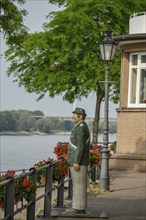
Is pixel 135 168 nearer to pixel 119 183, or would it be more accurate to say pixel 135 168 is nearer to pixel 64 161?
pixel 119 183

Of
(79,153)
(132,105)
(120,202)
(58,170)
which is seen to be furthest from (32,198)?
(132,105)

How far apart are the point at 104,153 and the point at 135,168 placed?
356 inches

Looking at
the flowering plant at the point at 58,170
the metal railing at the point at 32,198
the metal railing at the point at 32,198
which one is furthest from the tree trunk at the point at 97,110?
the metal railing at the point at 32,198

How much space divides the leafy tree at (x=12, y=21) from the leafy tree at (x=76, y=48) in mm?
19766

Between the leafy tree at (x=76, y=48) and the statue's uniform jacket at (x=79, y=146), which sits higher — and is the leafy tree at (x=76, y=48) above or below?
above

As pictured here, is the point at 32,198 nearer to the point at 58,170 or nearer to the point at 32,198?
the point at 32,198

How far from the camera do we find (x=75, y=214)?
12.6 meters

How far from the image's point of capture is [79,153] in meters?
12.0

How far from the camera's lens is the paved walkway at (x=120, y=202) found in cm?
1322

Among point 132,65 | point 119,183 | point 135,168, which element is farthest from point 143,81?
point 119,183

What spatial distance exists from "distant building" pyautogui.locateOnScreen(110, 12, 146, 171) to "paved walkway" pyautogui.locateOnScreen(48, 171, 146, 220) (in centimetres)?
516

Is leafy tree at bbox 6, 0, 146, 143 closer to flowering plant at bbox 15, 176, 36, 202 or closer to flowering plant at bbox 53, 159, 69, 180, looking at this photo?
flowering plant at bbox 53, 159, 69, 180

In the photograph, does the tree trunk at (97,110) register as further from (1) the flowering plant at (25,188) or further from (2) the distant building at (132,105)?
(1) the flowering plant at (25,188)

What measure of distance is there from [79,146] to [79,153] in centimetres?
13
